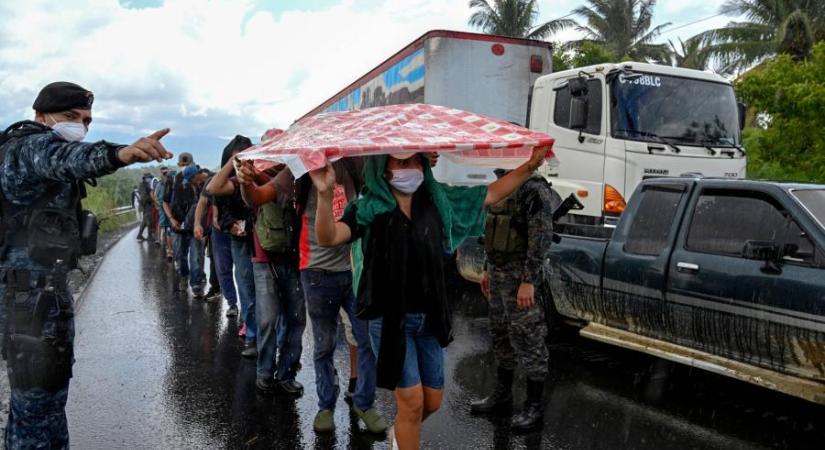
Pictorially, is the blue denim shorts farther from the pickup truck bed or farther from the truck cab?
the truck cab

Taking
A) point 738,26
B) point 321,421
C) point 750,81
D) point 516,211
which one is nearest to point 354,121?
point 516,211

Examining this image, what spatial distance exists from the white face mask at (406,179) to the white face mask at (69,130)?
4.86 ft

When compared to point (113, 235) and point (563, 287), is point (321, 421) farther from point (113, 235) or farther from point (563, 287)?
point (113, 235)

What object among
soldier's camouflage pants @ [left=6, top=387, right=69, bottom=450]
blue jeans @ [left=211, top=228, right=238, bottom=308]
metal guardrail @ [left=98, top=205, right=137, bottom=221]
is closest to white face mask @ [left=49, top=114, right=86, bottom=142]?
soldier's camouflage pants @ [left=6, top=387, right=69, bottom=450]

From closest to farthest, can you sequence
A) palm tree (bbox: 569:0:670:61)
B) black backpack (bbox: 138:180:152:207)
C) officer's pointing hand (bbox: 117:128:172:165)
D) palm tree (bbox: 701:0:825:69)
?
1. officer's pointing hand (bbox: 117:128:172:165)
2. black backpack (bbox: 138:180:152:207)
3. palm tree (bbox: 701:0:825:69)
4. palm tree (bbox: 569:0:670:61)

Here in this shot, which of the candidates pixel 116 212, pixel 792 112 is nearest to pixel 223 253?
pixel 792 112

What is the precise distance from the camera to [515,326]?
4391mm

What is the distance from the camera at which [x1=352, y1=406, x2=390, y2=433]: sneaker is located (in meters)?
4.23

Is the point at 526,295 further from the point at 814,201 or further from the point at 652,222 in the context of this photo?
the point at 814,201

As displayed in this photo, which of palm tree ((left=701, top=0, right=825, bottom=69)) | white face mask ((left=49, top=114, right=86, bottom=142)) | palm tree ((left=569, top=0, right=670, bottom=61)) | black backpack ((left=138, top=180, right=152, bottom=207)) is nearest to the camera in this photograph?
white face mask ((left=49, top=114, right=86, bottom=142))

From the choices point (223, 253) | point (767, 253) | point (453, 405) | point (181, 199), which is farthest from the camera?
point (181, 199)

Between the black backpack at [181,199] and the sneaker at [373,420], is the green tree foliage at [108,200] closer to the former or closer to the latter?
the black backpack at [181,199]

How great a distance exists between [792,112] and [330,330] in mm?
10180

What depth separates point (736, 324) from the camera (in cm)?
432
